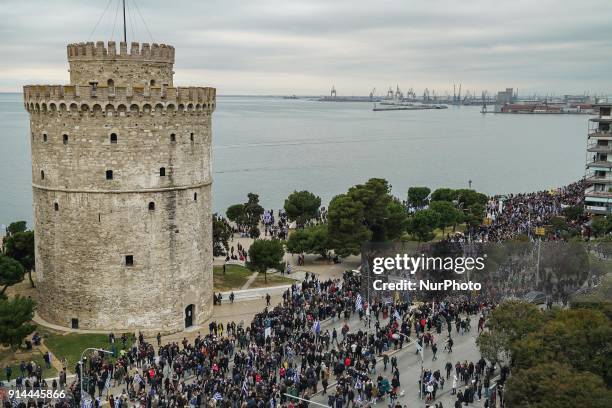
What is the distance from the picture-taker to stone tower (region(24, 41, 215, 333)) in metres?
30.2

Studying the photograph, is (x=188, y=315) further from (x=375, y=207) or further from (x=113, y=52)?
(x=375, y=207)

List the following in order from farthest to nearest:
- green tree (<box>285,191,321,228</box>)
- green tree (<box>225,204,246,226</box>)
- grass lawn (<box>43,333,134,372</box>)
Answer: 1. green tree (<box>225,204,246,226</box>)
2. green tree (<box>285,191,321,228</box>)
3. grass lawn (<box>43,333,134,372</box>)

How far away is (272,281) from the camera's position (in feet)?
135

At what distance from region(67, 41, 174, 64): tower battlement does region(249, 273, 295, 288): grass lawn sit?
593 inches

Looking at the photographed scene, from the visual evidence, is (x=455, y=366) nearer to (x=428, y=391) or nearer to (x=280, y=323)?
(x=428, y=391)

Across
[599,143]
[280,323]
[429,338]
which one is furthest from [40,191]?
[599,143]

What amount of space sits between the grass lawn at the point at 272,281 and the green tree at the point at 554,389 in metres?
20.9

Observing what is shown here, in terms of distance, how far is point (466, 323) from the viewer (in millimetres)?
31688

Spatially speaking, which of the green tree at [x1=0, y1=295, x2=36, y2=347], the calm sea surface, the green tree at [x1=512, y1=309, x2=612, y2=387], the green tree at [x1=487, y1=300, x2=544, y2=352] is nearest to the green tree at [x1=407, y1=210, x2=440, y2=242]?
the green tree at [x1=487, y1=300, x2=544, y2=352]

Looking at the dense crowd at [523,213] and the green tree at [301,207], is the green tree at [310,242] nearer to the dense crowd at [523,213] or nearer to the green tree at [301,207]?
the green tree at [301,207]

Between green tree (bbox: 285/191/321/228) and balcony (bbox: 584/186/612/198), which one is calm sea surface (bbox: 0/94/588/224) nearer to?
green tree (bbox: 285/191/321/228)

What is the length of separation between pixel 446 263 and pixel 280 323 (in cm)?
968

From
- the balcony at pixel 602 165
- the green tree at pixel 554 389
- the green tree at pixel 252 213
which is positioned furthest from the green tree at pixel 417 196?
the green tree at pixel 554 389

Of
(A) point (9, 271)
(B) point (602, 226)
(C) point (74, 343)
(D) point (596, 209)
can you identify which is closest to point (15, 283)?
(A) point (9, 271)
